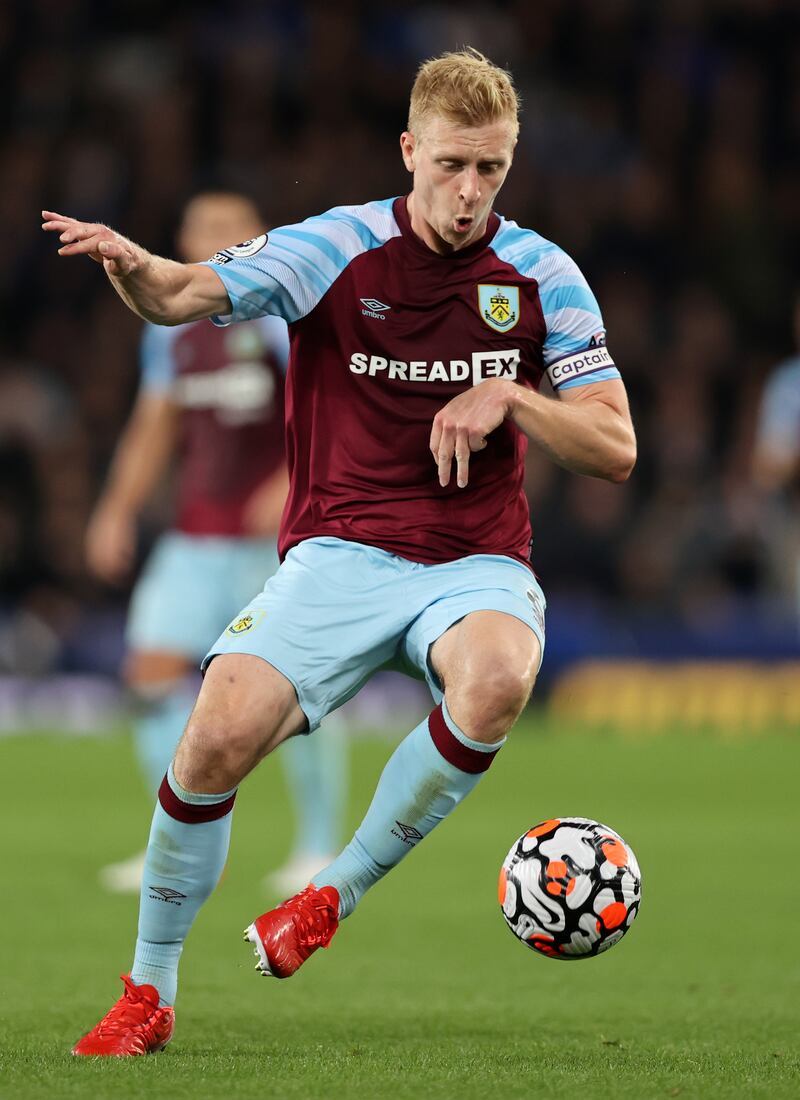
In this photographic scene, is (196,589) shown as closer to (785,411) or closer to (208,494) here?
(208,494)

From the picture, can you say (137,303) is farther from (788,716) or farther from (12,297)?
(12,297)

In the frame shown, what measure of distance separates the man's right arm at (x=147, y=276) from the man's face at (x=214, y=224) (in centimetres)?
333

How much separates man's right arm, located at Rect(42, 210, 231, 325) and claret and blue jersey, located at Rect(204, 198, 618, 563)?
11.0 inches

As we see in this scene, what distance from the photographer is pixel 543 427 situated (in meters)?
4.31

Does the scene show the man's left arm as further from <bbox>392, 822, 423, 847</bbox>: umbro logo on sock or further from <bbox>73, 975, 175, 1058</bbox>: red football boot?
<bbox>73, 975, 175, 1058</bbox>: red football boot

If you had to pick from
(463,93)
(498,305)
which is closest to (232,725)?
(498,305)

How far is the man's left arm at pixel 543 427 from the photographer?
4.24 meters

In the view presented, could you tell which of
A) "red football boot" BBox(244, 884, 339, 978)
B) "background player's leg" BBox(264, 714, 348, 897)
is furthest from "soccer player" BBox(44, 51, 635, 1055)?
"background player's leg" BBox(264, 714, 348, 897)

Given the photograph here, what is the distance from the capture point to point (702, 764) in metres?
11.5

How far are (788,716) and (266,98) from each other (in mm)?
8356

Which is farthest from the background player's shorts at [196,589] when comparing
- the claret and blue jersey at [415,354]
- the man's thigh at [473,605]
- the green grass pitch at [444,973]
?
the man's thigh at [473,605]

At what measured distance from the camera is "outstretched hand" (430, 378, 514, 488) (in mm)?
4219

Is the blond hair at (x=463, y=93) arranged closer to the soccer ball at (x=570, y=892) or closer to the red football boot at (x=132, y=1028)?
the soccer ball at (x=570, y=892)

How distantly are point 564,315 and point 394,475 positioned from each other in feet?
1.90
